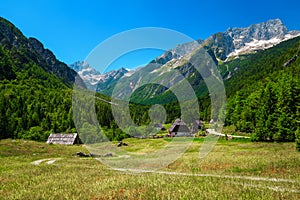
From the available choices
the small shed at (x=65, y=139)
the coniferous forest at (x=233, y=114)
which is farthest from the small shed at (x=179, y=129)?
the small shed at (x=65, y=139)

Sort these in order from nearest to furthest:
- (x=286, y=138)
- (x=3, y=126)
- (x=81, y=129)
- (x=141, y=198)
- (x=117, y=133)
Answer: (x=141, y=198) → (x=286, y=138) → (x=81, y=129) → (x=117, y=133) → (x=3, y=126)

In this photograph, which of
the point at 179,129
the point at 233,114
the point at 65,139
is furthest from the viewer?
the point at 179,129

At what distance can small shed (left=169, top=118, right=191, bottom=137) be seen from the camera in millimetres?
113562

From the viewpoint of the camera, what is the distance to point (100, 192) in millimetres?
13930

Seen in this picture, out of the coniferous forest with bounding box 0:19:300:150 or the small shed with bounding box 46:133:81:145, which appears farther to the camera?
the small shed with bounding box 46:133:81:145

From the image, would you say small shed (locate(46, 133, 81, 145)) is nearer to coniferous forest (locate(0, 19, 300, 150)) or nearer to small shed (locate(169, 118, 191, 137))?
coniferous forest (locate(0, 19, 300, 150))

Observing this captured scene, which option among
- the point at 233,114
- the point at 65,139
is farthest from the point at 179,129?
the point at 65,139

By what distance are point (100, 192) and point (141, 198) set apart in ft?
9.97

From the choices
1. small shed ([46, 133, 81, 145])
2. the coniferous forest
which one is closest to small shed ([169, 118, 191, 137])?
the coniferous forest

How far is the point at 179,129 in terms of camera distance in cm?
11569

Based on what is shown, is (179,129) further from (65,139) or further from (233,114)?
(65,139)

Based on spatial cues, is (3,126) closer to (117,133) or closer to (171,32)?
(117,133)

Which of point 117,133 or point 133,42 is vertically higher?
point 133,42

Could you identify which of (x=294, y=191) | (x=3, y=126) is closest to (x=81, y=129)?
(x=3, y=126)
